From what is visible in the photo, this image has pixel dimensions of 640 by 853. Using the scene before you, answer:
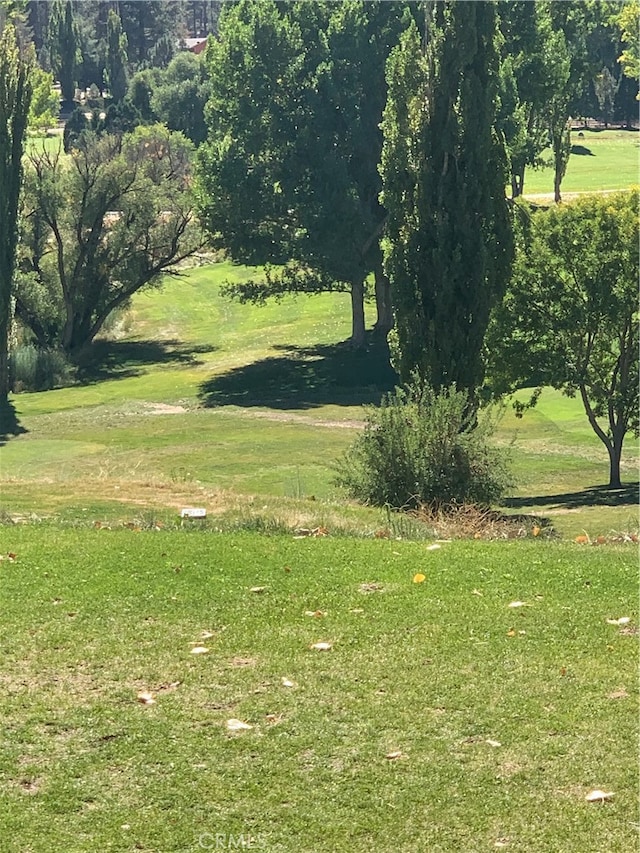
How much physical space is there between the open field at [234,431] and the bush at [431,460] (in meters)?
0.98

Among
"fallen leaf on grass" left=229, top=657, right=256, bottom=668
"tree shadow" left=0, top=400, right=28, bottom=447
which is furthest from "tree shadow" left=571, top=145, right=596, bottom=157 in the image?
"fallen leaf on grass" left=229, top=657, right=256, bottom=668

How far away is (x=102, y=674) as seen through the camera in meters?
8.70

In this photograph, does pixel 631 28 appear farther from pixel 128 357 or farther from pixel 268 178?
pixel 128 357

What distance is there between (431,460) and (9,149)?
30.2 meters

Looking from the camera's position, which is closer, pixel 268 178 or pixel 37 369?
pixel 37 369

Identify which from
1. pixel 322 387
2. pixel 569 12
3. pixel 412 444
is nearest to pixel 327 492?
pixel 412 444

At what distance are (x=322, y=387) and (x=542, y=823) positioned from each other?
42.6m

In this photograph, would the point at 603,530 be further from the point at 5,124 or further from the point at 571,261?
the point at 5,124

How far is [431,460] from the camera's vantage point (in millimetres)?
19938

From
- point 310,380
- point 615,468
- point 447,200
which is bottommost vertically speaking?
point 615,468

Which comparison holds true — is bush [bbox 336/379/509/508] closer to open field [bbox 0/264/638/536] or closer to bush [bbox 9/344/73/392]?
A: open field [bbox 0/264/638/536]

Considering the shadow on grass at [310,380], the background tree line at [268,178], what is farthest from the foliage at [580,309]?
the shadow on grass at [310,380]

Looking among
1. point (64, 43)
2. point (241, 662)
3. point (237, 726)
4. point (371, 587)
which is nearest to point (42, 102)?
point (64, 43)

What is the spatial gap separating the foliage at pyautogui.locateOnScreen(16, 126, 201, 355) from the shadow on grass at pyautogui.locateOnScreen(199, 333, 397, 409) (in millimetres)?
7890
